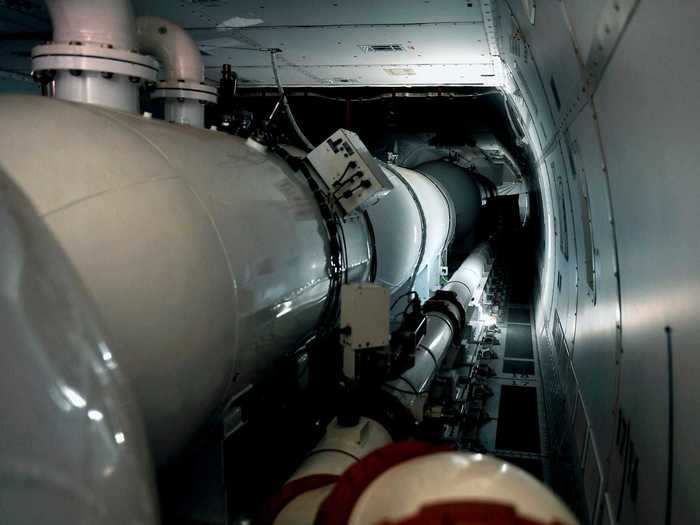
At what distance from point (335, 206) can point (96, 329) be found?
2642 mm

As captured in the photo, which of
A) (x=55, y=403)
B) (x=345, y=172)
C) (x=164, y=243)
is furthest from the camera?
(x=345, y=172)

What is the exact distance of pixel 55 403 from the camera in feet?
4.28

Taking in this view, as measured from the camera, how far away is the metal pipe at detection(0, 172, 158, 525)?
127cm

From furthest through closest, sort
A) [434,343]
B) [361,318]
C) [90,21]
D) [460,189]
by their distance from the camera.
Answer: [460,189], [434,343], [361,318], [90,21]

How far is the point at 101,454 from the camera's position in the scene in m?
1.37

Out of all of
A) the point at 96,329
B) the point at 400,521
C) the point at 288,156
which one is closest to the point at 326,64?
the point at 288,156

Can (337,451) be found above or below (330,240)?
below

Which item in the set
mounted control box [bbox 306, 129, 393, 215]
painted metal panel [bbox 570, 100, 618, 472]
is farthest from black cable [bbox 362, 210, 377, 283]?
painted metal panel [bbox 570, 100, 618, 472]

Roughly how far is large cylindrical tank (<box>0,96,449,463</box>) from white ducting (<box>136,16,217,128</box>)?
0.72 meters

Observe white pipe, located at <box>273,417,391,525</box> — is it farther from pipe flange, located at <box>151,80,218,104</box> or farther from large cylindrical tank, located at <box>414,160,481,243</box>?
large cylindrical tank, located at <box>414,160,481,243</box>

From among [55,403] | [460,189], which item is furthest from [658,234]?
[460,189]

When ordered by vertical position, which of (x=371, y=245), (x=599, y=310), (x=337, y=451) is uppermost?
(x=371, y=245)

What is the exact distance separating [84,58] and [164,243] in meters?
1.11

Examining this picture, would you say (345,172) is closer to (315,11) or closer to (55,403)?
(315,11)
